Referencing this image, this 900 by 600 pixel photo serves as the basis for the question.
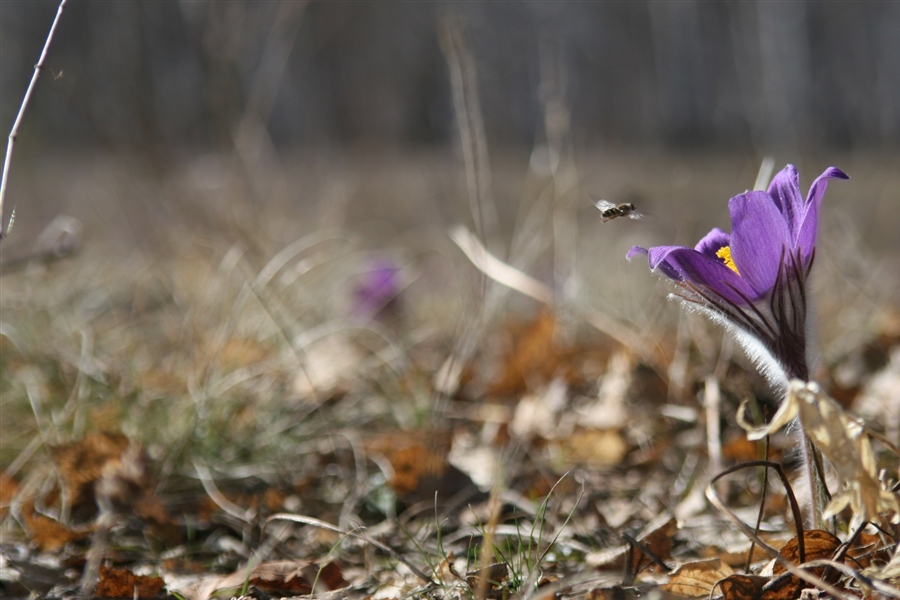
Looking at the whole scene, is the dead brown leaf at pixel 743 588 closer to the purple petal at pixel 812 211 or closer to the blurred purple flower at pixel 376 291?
the purple petal at pixel 812 211

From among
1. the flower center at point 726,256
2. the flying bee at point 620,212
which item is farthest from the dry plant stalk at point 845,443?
the flying bee at point 620,212

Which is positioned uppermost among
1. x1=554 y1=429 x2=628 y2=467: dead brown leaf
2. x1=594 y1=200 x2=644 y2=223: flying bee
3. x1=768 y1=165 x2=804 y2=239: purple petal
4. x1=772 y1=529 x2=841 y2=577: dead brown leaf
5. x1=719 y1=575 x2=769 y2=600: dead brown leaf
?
x1=768 y1=165 x2=804 y2=239: purple petal

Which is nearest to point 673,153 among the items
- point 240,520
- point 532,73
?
point 532,73

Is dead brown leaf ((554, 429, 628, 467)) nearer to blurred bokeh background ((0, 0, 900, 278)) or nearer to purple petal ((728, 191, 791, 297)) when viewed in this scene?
purple petal ((728, 191, 791, 297))

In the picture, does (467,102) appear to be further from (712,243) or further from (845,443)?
(845,443)

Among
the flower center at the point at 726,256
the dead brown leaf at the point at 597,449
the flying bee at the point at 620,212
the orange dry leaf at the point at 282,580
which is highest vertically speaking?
the flying bee at the point at 620,212

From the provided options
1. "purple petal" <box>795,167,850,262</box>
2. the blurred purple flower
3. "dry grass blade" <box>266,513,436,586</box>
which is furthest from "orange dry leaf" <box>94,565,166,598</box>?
the blurred purple flower

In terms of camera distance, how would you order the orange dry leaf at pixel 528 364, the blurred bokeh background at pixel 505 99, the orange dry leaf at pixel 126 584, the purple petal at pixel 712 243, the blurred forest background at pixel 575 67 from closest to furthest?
the purple petal at pixel 712 243 < the orange dry leaf at pixel 126 584 < the orange dry leaf at pixel 528 364 < the blurred bokeh background at pixel 505 99 < the blurred forest background at pixel 575 67

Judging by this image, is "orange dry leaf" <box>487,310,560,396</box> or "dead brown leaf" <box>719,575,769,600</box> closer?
"dead brown leaf" <box>719,575,769,600</box>
